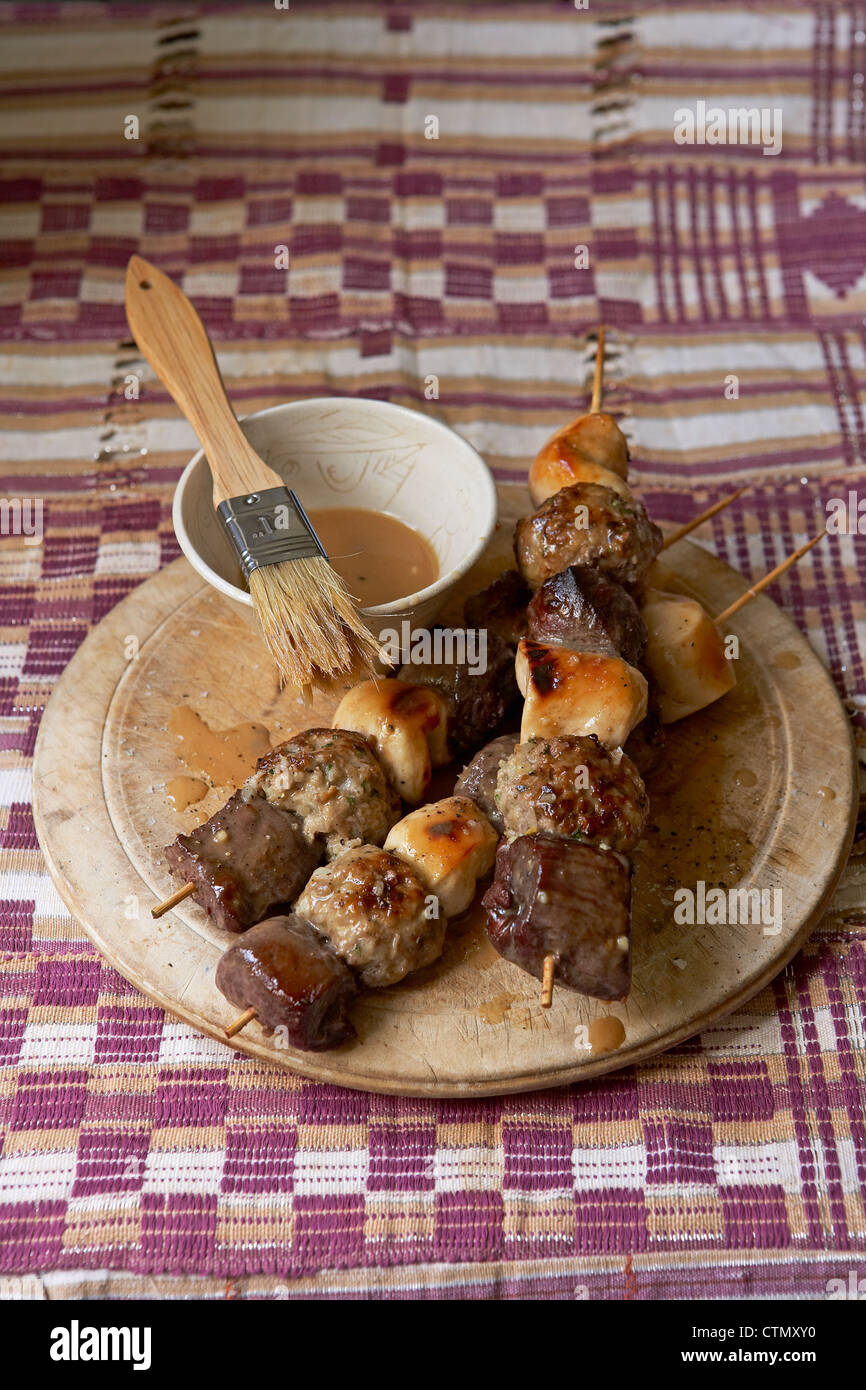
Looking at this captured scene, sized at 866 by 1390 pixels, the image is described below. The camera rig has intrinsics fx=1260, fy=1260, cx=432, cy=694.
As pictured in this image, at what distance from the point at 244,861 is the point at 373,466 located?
1730mm

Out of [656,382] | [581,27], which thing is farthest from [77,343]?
[581,27]

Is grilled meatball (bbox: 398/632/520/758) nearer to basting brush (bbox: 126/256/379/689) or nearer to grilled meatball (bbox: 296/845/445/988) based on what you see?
basting brush (bbox: 126/256/379/689)

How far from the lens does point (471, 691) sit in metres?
3.83

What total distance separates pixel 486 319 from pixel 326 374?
0.87m

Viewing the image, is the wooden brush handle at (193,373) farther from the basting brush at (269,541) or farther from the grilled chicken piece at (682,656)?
the grilled chicken piece at (682,656)

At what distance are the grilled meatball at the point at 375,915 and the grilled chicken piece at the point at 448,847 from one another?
5 centimetres

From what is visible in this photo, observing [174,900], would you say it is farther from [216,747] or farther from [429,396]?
[429,396]

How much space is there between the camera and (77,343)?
5941mm

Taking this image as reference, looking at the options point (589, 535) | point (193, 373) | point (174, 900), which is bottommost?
point (174, 900)

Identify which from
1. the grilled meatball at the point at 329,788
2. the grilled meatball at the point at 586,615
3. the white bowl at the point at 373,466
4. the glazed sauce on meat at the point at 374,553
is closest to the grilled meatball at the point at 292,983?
the grilled meatball at the point at 329,788

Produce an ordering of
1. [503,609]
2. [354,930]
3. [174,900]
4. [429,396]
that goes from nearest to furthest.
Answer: [354,930] < [174,900] < [503,609] < [429,396]

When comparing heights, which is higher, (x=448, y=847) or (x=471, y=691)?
(x=471, y=691)

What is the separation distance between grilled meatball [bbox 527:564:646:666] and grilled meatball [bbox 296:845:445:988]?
848 mm

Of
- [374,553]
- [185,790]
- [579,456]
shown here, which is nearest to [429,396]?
[374,553]
